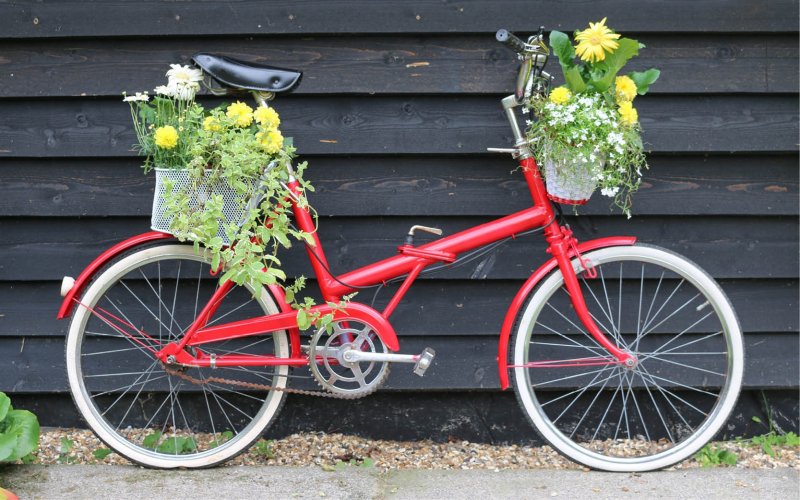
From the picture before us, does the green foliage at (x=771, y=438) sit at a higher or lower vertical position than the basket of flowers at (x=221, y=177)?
lower

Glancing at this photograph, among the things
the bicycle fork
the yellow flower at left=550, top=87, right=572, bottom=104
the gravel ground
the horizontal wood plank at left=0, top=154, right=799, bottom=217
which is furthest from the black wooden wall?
the yellow flower at left=550, top=87, right=572, bottom=104

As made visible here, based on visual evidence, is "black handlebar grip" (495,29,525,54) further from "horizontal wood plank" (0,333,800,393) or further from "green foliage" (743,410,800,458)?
"green foliage" (743,410,800,458)

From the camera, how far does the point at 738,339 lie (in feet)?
9.29

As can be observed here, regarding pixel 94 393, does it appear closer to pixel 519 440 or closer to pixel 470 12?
pixel 519 440

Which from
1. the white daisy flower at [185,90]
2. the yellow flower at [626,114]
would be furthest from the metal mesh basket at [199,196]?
the yellow flower at [626,114]

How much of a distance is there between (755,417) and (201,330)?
7.15 feet

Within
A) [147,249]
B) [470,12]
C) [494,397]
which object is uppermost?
[470,12]

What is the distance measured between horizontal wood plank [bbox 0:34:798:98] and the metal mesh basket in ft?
1.92

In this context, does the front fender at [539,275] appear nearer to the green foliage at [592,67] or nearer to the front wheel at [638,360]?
the front wheel at [638,360]

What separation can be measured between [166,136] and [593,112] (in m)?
1.31

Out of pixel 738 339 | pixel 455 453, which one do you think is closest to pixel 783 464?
pixel 738 339

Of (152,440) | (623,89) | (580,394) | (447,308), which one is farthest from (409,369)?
(623,89)

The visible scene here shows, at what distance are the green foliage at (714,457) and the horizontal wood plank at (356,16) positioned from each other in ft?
5.10

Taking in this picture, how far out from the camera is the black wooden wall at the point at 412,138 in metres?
2.99
